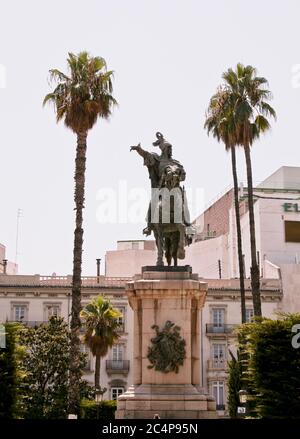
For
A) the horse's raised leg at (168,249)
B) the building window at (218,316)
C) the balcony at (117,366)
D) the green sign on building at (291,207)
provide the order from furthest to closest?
the green sign on building at (291,207)
the building window at (218,316)
the balcony at (117,366)
the horse's raised leg at (168,249)

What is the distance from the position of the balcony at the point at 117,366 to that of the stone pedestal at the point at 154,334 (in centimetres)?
4195

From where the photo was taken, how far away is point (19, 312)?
2530 inches

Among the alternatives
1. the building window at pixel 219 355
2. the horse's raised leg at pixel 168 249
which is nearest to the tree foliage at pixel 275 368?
the horse's raised leg at pixel 168 249

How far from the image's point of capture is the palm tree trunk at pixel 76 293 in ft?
108

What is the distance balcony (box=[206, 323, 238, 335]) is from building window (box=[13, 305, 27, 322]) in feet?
47.9

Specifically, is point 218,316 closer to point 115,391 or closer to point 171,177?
point 115,391

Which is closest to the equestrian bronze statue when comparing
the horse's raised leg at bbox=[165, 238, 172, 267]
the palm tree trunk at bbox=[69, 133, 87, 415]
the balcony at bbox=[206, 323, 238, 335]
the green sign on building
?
the horse's raised leg at bbox=[165, 238, 172, 267]

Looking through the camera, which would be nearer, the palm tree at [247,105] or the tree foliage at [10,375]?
the tree foliage at [10,375]

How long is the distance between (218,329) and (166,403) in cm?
4461

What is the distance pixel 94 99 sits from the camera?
36.2 metres

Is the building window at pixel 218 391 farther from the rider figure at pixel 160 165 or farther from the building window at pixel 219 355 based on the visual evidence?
the rider figure at pixel 160 165

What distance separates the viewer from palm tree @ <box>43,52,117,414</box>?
109ft

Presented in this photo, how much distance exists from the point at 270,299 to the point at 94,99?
109 feet
